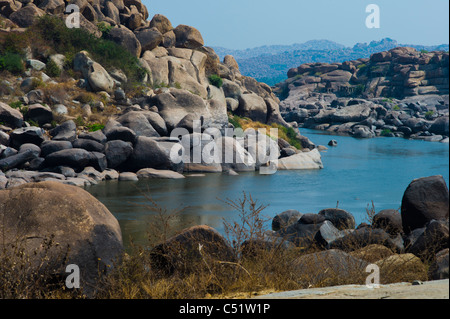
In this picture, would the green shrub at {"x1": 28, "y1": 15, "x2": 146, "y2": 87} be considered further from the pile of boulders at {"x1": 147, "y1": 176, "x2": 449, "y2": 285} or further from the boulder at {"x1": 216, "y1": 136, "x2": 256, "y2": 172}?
the pile of boulders at {"x1": 147, "y1": 176, "x2": 449, "y2": 285}

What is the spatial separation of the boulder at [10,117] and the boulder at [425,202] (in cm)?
1675

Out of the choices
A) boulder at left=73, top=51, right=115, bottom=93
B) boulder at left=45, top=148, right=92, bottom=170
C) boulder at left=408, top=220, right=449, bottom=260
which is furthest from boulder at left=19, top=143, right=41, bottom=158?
boulder at left=408, top=220, right=449, bottom=260

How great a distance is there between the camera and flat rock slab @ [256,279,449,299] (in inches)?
148

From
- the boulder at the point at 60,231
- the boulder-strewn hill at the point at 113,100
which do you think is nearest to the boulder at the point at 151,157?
the boulder-strewn hill at the point at 113,100

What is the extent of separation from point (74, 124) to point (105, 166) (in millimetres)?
3272

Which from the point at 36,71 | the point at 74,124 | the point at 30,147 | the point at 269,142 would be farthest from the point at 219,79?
the point at 30,147

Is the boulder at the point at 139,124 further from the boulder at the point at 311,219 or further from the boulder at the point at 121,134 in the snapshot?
the boulder at the point at 311,219

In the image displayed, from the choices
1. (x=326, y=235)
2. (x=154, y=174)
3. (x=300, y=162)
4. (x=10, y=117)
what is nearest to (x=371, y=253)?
(x=326, y=235)

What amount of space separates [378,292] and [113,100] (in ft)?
78.5

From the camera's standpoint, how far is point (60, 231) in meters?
5.61

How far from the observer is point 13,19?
29.9 metres

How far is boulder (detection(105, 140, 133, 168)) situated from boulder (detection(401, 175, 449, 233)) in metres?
12.5

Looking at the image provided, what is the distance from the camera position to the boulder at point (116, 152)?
19781 millimetres

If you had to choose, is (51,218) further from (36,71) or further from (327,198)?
(36,71)
